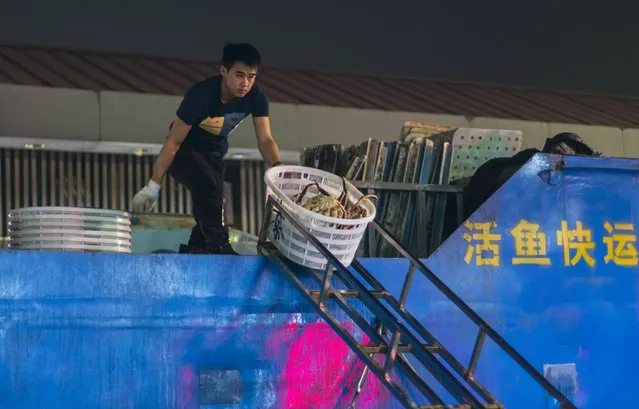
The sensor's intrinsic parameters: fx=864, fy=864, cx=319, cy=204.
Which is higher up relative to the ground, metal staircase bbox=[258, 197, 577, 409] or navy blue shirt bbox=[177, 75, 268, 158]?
navy blue shirt bbox=[177, 75, 268, 158]

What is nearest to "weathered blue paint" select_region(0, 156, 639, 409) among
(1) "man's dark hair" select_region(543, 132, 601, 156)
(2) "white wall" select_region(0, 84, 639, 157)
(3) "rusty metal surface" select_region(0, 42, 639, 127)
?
(1) "man's dark hair" select_region(543, 132, 601, 156)

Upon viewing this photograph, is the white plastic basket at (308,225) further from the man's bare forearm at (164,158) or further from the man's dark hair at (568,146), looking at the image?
the man's dark hair at (568,146)

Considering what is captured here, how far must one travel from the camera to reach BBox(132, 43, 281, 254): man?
4.68 meters

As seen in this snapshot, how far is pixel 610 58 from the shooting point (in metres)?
11.9

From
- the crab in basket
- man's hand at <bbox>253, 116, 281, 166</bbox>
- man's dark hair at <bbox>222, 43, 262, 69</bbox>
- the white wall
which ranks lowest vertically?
the white wall

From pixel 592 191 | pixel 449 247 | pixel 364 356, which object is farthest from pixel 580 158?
pixel 364 356

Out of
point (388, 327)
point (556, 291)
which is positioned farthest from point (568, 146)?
point (388, 327)

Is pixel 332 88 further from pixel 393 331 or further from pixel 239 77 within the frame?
pixel 393 331

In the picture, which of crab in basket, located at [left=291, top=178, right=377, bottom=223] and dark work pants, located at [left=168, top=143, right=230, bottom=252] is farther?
dark work pants, located at [left=168, top=143, right=230, bottom=252]

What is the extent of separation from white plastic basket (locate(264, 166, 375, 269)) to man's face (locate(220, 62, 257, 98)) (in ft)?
1.81

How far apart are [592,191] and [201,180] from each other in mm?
2317

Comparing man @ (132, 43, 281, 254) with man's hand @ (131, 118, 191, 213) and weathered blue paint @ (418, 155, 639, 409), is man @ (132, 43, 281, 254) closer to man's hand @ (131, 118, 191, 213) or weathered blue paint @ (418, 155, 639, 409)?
man's hand @ (131, 118, 191, 213)

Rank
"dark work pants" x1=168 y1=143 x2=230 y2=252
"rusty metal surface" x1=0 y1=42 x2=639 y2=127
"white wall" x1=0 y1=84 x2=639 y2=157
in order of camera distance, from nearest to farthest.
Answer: "dark work pants" x1=168 y1=143 x2=230 y2=252 < "white wall" x1=0 y1=84 x2=639 y2=157 < "rusty metal surface" x1=0 y1=42 x2=639 y2=127

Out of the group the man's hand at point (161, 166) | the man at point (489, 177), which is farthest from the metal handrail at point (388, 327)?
the man at point (489, 177)
